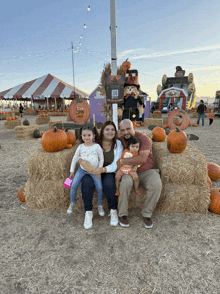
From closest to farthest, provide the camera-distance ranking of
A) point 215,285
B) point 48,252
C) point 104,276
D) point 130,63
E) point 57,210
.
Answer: point 215,285
point 104,276
point 48,252
point 57,210
point 130,63

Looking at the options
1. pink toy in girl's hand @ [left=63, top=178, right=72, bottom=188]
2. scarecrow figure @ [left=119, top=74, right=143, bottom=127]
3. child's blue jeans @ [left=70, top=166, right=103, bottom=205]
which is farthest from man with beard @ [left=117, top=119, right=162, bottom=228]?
scarecrow figure @ [left=119, top=74, right=143, bottom=127]

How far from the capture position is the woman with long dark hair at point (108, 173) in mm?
2457

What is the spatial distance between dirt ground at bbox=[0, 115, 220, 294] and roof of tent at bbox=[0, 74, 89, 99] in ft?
70.1

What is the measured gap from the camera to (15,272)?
1763 mm

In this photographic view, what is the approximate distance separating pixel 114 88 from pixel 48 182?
2.53 meters

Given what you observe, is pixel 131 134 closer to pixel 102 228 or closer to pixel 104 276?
pixel 102 228

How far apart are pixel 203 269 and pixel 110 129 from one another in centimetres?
190

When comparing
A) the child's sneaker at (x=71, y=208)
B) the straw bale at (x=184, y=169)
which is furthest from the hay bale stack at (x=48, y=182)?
the straw bale at (x=184, y=169)

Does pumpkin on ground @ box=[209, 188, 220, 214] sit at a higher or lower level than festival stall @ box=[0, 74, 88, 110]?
Answer: lower

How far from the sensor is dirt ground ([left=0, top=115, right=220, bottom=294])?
1617 mm

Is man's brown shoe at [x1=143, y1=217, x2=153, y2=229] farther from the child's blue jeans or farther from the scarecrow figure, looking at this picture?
the scarecrow figure

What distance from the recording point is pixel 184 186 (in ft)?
8.62

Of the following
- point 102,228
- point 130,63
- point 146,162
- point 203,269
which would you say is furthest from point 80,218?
point 130,63

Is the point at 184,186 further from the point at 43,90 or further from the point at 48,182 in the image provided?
the point at 43,90
